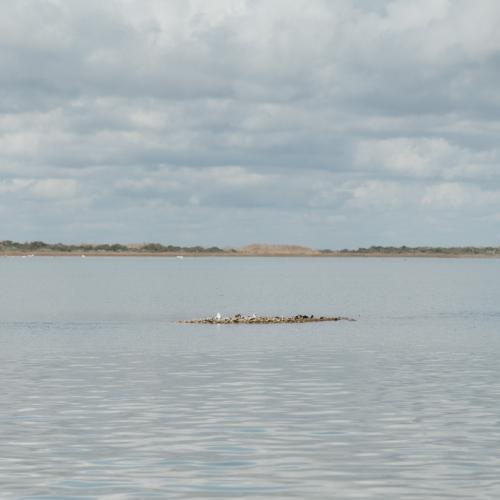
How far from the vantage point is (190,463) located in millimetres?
26281

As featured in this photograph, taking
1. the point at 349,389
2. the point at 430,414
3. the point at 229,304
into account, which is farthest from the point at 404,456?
the point at 229,304

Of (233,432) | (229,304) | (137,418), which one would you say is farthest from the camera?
(229,304)

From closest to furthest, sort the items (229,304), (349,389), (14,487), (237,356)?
(14,487), (349,389), (237,356), (229,304)

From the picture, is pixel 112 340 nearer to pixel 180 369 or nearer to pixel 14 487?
pixel 180 369

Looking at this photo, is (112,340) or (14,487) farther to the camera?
(112,340)

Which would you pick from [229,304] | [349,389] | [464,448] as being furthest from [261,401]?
[229,304]

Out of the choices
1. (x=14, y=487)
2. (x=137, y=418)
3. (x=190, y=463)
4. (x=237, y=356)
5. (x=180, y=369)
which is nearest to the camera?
(x=14, y=487)

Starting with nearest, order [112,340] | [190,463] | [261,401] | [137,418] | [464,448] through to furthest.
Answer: [190,463] → [464,448] → [137,418] → [261,401] → [112,340]

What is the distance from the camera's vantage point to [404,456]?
89.4 feet

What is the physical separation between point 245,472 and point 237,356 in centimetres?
3093

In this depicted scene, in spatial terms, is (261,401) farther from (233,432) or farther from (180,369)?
(180,369)

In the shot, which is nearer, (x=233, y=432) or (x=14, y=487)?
(x=14, y=487)

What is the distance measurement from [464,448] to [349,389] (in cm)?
1290

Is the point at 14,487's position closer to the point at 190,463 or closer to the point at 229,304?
the point at 190,463
